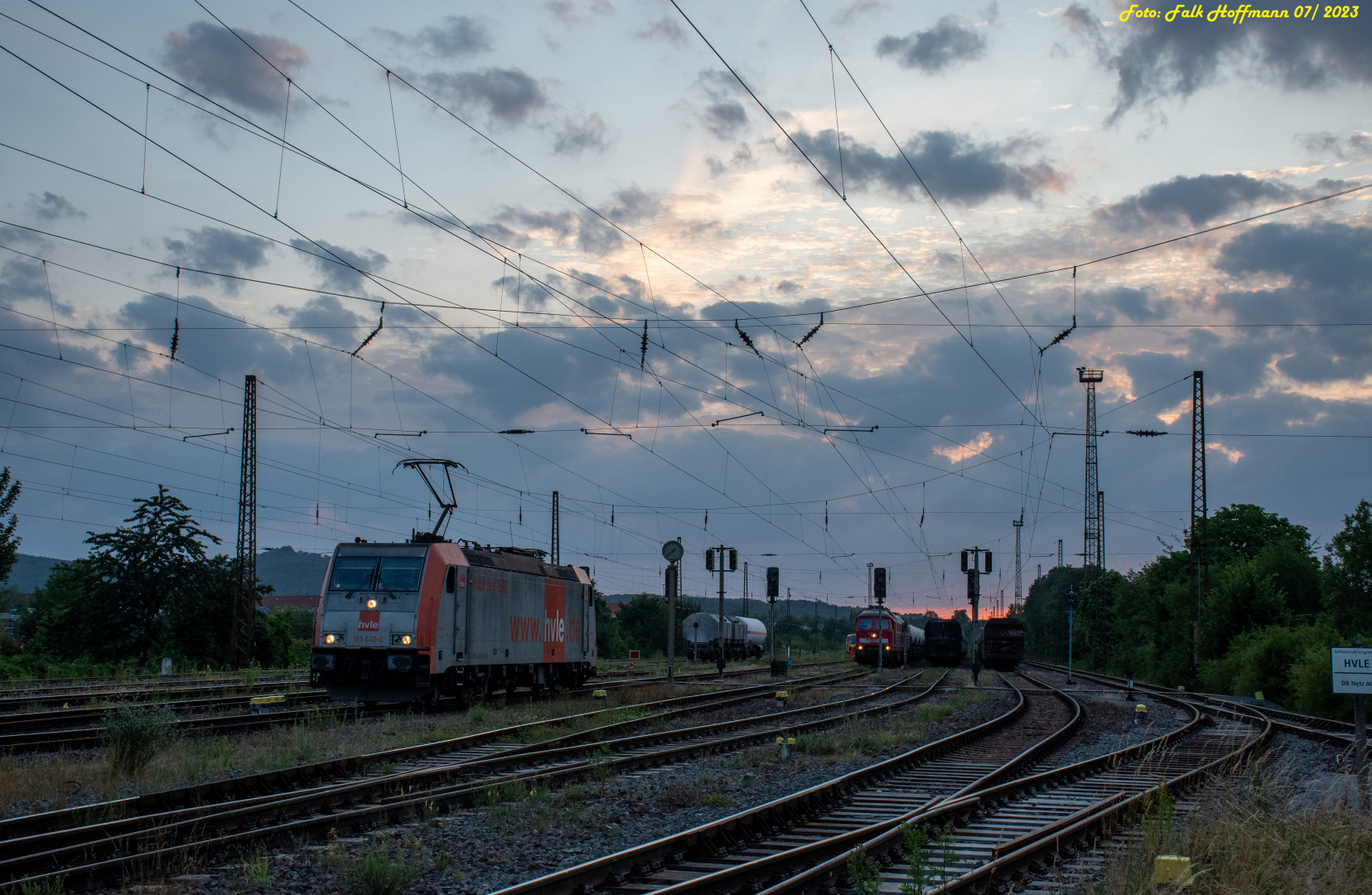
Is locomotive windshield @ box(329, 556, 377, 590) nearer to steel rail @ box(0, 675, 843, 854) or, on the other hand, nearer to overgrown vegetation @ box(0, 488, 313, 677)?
steel rail @ box(0, 675, 843, 854)

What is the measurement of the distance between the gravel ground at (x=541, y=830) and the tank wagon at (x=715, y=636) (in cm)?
5264

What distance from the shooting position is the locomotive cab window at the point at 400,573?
2122 centimetres

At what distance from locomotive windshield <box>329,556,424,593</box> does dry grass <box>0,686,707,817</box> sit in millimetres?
2450

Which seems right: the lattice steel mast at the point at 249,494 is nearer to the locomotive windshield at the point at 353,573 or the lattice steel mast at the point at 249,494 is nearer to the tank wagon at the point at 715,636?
the locomotive windshield at the point at 353,573

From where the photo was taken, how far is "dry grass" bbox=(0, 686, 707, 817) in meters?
11.2

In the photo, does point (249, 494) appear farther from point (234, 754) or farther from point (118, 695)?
point (234, 754)

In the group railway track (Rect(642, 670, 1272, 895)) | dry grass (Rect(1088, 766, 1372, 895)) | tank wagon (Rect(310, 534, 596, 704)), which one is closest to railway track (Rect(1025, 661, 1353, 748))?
railway track (Rect(642, 670, 1272, 895))

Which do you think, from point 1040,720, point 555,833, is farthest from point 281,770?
point 1040,720

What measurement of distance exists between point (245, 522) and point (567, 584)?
12218 millimetres

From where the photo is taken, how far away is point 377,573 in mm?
21562

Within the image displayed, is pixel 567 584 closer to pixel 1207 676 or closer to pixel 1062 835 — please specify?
pixel 1062 835

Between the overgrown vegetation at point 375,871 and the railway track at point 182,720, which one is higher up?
the overgrown vegetation at point 375,871

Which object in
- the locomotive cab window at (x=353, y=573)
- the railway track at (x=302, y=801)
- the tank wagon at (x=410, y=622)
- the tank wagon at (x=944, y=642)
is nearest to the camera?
the railway track at (x=302, y=801)

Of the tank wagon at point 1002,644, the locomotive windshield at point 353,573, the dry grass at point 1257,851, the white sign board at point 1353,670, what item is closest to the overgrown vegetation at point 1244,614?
the tank wagon at point 1002,644
